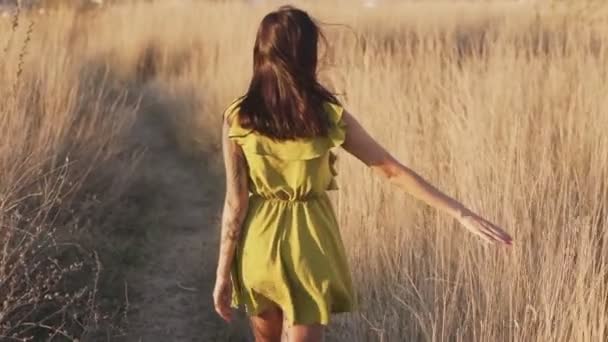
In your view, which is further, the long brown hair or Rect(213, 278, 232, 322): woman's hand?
Rect(213, 278, 232, 322): woman's hand

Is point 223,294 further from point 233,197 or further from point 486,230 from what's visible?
point 486,230

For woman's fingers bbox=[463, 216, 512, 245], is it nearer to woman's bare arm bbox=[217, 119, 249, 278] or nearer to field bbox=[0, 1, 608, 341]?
field bbox=[0, 1, 608, 341]

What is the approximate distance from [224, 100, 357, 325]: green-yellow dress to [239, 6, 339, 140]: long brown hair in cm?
3

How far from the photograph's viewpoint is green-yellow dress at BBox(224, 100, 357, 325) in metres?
2.02

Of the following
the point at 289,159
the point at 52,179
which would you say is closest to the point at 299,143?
the point at 289,159

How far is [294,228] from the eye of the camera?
6.68ft

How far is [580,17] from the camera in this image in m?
8.71

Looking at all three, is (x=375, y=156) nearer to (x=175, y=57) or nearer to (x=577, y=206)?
(x=577, y=206)

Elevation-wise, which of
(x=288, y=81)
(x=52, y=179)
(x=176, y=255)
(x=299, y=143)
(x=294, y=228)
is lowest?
(x=176, y=255)

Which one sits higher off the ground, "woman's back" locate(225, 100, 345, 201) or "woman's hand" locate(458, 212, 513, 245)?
"woman's back" locate(225, 100, 345, 201)

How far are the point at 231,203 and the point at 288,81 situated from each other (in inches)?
14.1

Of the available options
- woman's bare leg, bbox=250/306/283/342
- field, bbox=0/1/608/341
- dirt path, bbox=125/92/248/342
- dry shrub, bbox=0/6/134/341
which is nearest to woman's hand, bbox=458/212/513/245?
field, bbox=0/1/608/341

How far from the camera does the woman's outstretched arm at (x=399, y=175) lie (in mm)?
2011

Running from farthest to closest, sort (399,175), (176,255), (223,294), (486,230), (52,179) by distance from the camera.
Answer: (176,255) → (52,179) → (223,294) → (399,175) → (486,230)
